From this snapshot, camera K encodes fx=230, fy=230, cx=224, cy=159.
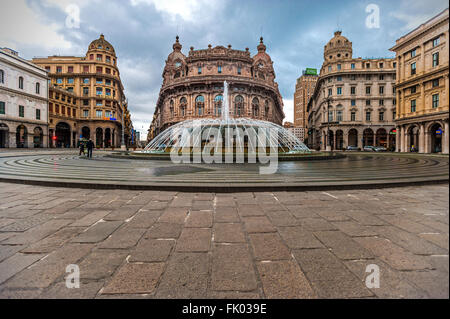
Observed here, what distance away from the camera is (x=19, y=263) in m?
2.42

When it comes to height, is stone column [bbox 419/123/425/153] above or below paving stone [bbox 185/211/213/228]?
above

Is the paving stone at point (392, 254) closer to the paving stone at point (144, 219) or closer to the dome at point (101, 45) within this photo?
the paving stone at point (144, 219)

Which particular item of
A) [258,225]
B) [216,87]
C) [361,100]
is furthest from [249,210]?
[361,100]

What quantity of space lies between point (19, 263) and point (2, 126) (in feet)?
143

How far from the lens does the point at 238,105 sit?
44062 mm

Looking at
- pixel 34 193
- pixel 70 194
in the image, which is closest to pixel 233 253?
pixel 70 194

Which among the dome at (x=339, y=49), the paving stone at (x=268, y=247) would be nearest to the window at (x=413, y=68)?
the dome at (x=339, y=49)

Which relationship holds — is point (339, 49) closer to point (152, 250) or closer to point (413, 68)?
point (413, 68)

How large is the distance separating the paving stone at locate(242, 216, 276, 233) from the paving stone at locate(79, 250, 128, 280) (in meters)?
1.68

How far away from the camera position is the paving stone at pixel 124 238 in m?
2.82

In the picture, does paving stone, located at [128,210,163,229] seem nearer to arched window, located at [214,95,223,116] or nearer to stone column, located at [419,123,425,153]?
stone column, located at [419,123,425,153]

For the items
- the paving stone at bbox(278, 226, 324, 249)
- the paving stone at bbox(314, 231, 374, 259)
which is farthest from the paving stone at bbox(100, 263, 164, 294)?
the paving stone at bbox(314, 231, 374, 259)

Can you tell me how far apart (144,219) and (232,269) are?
2.01 meters

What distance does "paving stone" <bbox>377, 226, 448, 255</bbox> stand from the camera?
1398 mm
